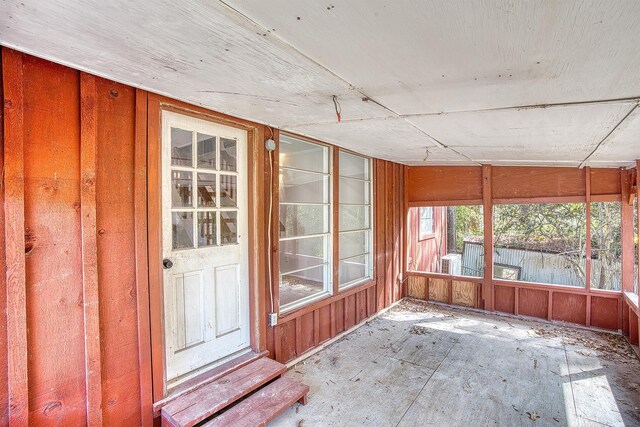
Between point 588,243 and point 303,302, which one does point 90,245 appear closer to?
point 303,302

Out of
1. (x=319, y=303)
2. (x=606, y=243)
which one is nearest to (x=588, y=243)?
(x=606, y=243)

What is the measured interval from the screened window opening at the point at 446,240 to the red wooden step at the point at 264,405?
12.2ft

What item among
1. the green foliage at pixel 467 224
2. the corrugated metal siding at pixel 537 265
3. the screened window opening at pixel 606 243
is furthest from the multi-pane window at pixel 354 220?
the green foliage at pixel 467 224

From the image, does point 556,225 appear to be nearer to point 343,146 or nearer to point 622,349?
point 622,349

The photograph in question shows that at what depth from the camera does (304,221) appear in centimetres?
365

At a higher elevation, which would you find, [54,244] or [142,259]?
[54,244]

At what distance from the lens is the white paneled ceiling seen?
110 cm

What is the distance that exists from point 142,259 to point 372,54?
74.0 inches

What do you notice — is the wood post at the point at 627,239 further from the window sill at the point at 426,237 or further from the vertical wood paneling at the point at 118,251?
the vertical wood paneling at the point at 118,251

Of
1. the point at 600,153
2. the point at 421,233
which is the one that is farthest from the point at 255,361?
the point at 421,233

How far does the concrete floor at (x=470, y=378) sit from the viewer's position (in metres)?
2.45

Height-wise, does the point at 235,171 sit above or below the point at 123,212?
above

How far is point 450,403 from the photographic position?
260cm

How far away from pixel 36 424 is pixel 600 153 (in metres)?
4.99
